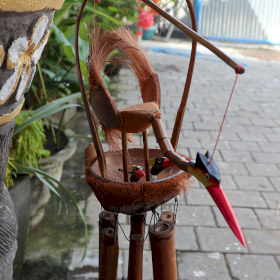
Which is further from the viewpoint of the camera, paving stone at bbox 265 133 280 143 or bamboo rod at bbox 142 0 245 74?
paving stone at bbox 265 133 280 143

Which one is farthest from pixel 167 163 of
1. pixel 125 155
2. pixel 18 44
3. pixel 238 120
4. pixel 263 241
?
pixel 238 120

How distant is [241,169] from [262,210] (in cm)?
57

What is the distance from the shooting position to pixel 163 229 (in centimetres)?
104

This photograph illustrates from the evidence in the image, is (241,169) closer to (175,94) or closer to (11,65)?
(175,94)

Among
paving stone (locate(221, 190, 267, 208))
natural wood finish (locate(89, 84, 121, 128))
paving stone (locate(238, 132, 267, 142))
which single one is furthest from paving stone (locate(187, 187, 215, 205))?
natural wood finish (locate(89, 84, 121, 128))

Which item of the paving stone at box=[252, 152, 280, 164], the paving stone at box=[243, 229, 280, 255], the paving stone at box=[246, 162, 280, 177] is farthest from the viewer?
the paving stone at box=[252, 152, 280, 164]

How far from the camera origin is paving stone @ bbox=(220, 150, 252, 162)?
9.91ft

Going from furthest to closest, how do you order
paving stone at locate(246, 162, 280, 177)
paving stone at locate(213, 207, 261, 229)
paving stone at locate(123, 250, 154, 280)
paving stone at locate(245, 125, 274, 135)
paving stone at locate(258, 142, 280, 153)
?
paving stone at locate(245, 125, 274, 135) < paving stone at locate(258, 142, 280, 153) < paving stone at locate(246, 162, 280, 177) < paving stone at locate(213, 207, 261, 229) < paving stone at locate(123, 250, 154, 280)

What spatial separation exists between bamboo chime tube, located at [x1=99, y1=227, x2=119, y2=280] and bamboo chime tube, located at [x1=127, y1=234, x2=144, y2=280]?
5cm

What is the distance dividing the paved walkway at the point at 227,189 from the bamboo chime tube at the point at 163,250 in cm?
14

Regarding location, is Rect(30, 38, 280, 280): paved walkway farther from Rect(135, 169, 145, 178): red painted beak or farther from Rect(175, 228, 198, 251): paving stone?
Rect(135, 169, 145, 178): red painted beak

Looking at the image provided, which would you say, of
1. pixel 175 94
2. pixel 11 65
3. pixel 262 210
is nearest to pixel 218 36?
pixel 175 94

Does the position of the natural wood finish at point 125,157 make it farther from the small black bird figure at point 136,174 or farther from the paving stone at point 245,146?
the paving stone at point 245,146

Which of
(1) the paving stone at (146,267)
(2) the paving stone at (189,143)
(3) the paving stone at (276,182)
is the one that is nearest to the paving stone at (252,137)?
(2) the paving stone at (189,143)
